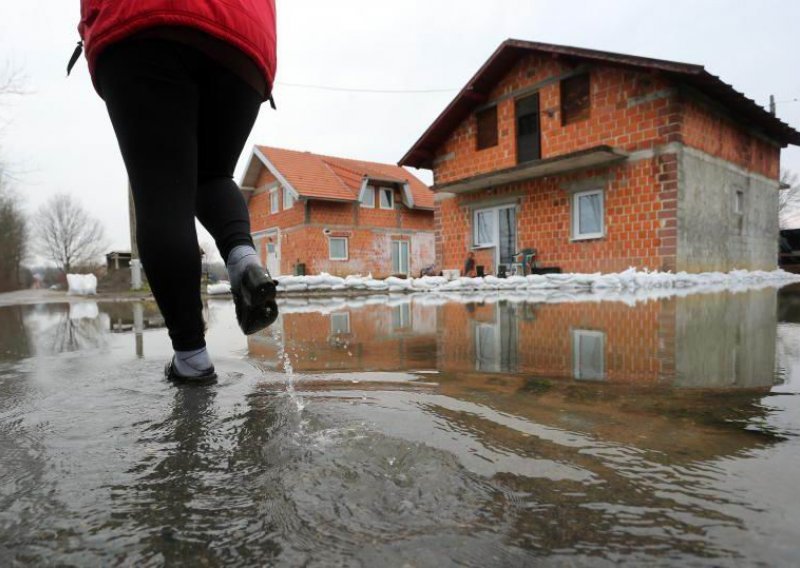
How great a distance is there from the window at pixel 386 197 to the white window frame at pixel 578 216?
11912 mm

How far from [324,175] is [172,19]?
19.9 meters

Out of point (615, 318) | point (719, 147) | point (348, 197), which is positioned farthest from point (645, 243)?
point (348, 197)

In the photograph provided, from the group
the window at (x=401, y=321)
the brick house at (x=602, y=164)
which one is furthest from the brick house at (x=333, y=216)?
the window at (x=401, y=321)

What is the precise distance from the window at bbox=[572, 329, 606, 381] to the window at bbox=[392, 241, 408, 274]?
19016 millimetres

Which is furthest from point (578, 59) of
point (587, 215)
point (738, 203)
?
point (738, 203)

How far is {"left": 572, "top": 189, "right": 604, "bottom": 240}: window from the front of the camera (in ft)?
33.4

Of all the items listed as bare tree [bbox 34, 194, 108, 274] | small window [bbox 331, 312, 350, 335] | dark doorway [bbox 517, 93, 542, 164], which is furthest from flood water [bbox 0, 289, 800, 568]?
bare tree [bbox 34, 194, 108, 274]

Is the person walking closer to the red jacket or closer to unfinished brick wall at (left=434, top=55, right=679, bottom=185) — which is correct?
the red jacket

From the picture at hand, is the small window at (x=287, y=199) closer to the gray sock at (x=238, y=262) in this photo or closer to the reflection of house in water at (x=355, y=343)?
the reflection of house in water at (x=355, y=343)

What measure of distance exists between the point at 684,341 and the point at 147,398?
2.34 meters

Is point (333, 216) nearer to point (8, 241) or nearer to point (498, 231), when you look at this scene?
point (498, 231)

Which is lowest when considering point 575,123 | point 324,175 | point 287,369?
point 287,369

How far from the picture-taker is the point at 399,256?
22.0 m

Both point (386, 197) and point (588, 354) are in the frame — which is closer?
point (588, 354)
